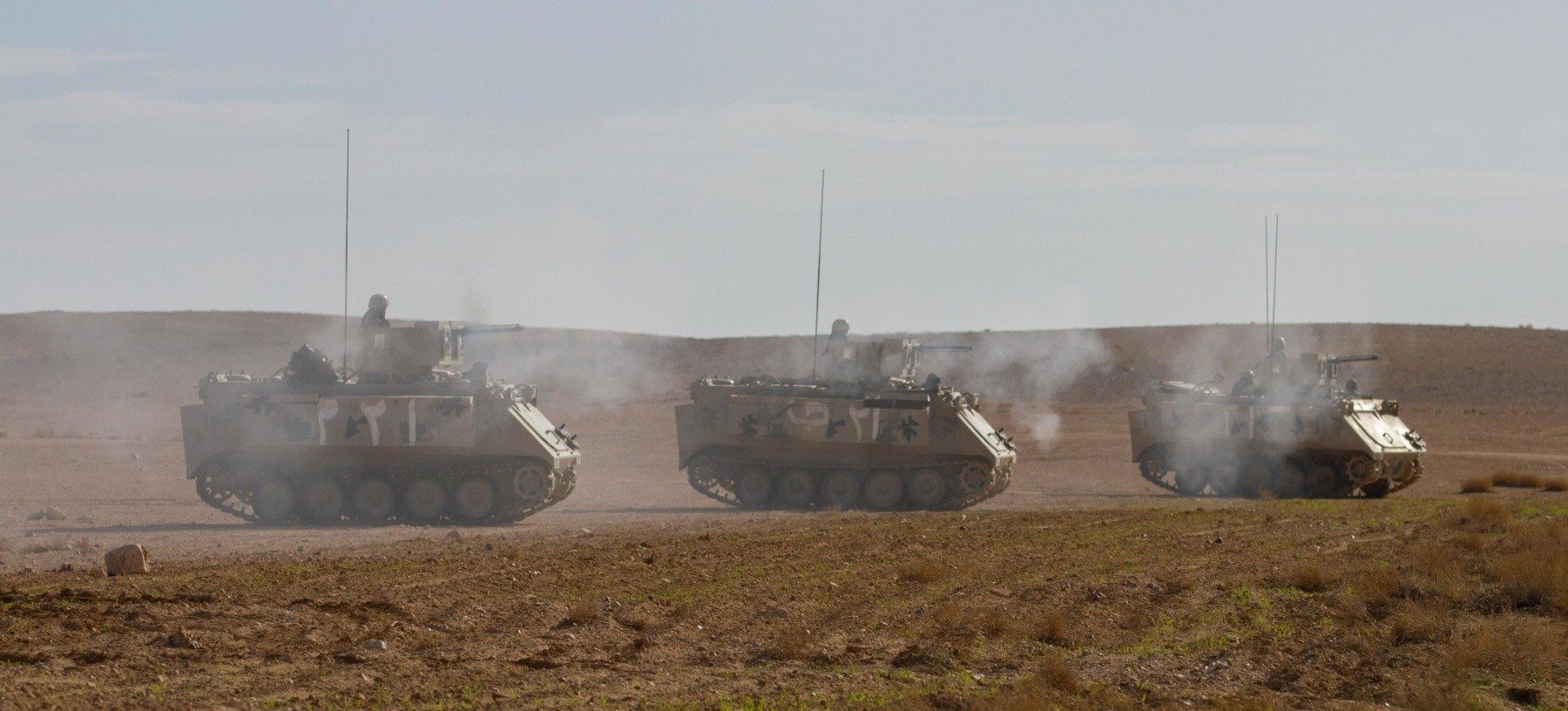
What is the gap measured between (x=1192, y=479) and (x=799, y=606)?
70.6 feet

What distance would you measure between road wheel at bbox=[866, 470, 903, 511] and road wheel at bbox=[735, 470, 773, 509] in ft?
5.63

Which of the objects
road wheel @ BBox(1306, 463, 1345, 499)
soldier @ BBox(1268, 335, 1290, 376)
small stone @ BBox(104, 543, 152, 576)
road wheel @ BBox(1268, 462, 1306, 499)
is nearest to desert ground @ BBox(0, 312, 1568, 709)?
small stone @ BBox(104, 543, 152, 576)

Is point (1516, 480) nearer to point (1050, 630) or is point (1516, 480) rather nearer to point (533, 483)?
point (533, 483)

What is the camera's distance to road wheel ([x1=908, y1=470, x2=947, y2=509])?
28.5 metres

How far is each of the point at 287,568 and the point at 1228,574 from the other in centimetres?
956

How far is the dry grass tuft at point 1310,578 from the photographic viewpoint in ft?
55.1

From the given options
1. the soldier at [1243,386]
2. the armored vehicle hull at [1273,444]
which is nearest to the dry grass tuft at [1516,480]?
the armored vehicle hull at [1273,444]

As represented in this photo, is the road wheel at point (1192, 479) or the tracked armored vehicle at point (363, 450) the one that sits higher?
the tracked armored vehicle at point (363, 450)

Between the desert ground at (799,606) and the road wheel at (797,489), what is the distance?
4.22ft

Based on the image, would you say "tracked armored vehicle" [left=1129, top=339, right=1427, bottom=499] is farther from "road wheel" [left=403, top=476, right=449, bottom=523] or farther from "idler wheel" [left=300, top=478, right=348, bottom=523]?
"idler wheel" [left=300, top=478, right=348, bottom=523]

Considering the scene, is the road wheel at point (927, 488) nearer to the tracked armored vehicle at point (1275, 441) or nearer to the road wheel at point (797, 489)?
the road wheel at point (797, 489)

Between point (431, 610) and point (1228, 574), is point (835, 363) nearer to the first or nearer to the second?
point (1228, 574)

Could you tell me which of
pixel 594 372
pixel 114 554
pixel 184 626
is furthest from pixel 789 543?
pixel 594 372

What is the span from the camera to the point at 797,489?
1139 inches
